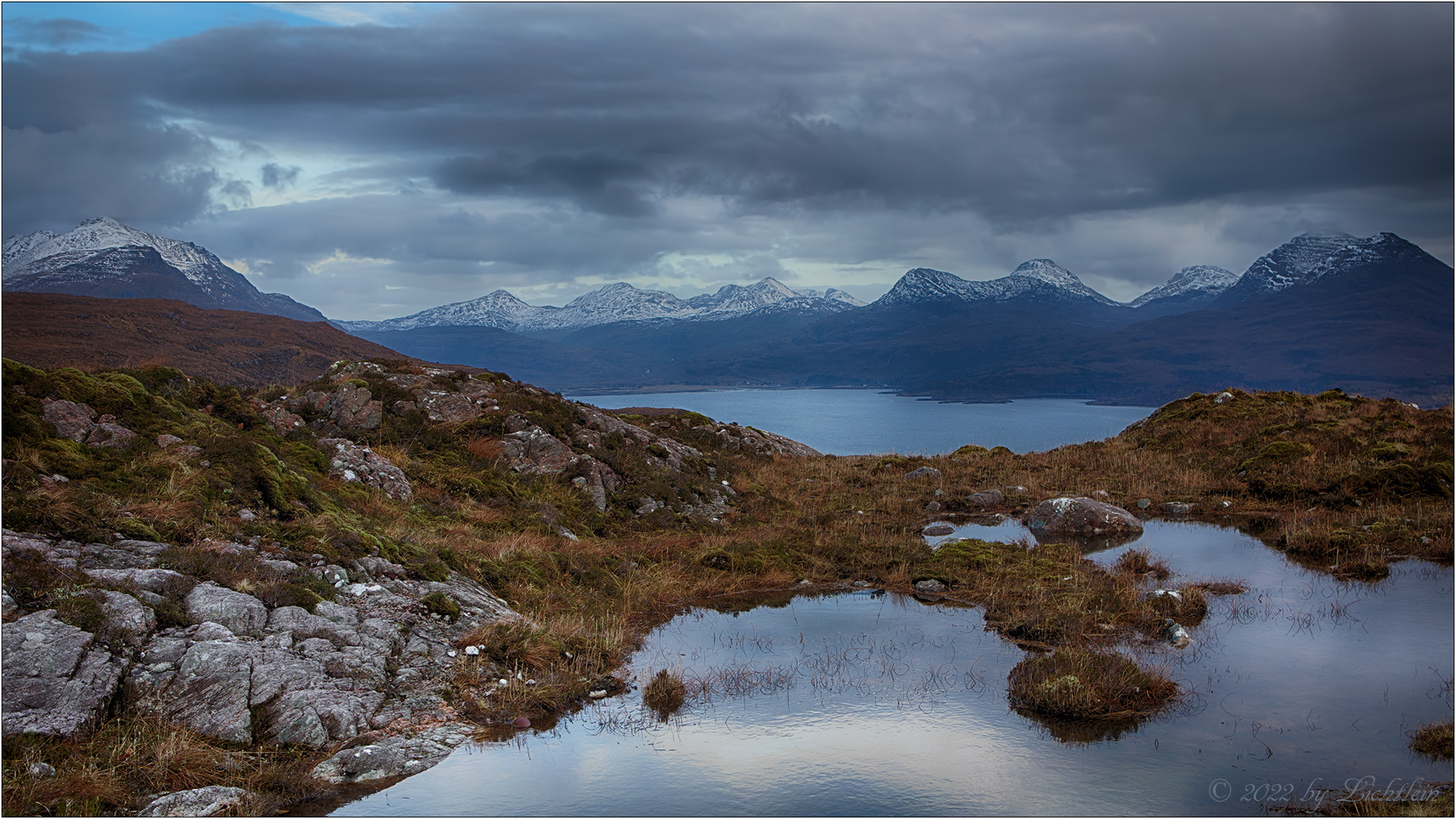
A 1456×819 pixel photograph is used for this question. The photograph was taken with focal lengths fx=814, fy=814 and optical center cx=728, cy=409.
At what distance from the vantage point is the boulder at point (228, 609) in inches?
392

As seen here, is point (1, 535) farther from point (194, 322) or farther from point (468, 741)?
point (194, 322)

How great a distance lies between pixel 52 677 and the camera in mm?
8219

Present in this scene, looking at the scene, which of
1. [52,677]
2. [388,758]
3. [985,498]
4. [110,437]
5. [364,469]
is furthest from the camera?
[985,498]

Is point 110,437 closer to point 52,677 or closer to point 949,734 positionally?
point 52,677

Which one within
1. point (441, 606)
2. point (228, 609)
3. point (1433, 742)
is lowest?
point (1433, 742)

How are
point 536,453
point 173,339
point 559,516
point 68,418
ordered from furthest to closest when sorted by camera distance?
point 173,339 < point 536,453 < point 559,516 < point 68,418

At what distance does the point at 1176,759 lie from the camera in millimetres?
9055

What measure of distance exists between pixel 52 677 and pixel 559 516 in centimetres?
1218

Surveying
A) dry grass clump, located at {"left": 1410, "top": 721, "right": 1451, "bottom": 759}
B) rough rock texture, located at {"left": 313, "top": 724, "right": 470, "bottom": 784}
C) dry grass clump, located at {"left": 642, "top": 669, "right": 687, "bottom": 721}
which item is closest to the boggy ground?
rough rock texture, located at {"left": 313, "top": 724, "right": 470, "bottom": 784}

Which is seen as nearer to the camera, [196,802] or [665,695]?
[196,802]

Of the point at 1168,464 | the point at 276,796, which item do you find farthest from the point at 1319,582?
the point at 276,796

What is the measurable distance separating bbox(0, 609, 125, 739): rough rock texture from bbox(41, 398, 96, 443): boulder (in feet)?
23.0

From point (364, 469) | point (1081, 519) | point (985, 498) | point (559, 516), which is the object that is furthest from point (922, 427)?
point (364, 469)

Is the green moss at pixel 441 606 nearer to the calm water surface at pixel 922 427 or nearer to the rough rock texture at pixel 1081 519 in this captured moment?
the rough rock texture at pixel 1081 519
